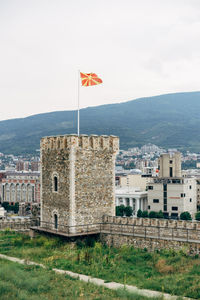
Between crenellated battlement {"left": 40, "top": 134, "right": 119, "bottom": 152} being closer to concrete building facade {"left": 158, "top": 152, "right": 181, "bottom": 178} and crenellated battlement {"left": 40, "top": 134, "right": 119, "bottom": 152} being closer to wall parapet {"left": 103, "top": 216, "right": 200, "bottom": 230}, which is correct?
wall parapet {"left": 103, "top": 216, "right": 200, "bottom": 230}

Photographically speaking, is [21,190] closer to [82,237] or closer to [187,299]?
[82,237]

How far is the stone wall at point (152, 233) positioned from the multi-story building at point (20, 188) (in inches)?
4253

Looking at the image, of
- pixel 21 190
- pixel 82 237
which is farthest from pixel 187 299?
pixel 21 190

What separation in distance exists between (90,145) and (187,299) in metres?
13.3

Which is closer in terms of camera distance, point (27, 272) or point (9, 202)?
point (27, 272)

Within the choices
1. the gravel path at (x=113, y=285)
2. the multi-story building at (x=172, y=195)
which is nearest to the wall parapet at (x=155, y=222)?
the gravel path at (x=113, y=285)

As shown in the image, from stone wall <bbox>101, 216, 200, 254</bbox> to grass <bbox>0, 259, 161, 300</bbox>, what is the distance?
6441mm

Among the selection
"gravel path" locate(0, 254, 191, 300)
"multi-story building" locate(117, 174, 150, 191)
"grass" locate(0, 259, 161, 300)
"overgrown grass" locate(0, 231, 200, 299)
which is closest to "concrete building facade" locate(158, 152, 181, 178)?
"multi-story building" locate(117, 174, 150, 191)

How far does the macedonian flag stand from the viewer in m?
29.0

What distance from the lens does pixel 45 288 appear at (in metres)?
17.0

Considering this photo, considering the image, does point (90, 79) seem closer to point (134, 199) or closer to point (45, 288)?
point (45, 288)

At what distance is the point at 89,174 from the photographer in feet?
87.0

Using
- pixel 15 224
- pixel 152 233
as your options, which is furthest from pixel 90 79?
pixel 15 224

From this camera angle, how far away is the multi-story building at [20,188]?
134 metres
